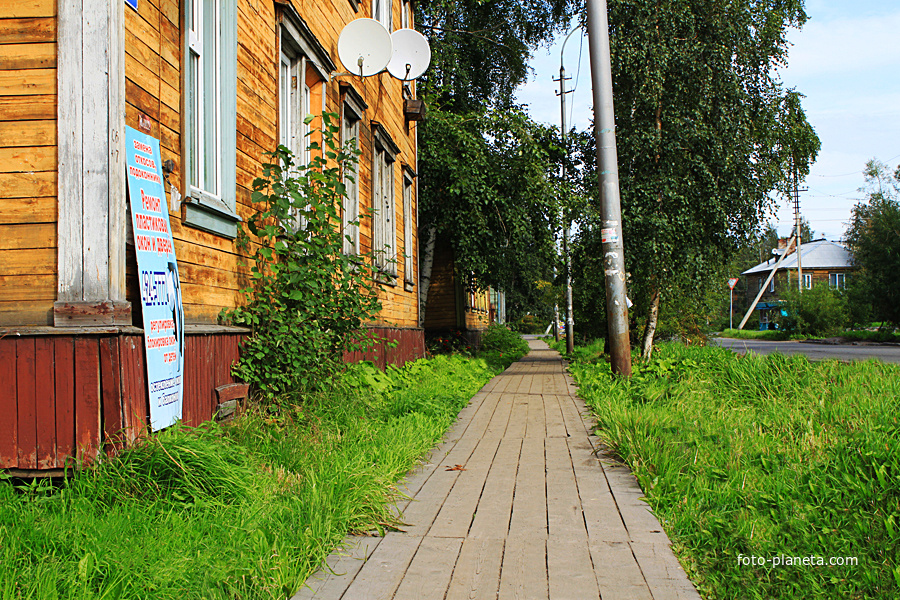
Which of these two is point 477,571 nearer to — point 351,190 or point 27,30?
point 27,30

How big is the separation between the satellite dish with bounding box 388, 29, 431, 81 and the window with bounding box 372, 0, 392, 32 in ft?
4.24

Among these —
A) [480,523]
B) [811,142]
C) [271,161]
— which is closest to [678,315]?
[811,142]

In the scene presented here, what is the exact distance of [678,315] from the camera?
63.6 feet

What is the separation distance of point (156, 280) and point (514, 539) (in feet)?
7.85

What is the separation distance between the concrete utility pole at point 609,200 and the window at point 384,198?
11.2 feet

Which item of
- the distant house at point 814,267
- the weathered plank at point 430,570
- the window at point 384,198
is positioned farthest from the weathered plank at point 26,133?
the distant house at point 814,267

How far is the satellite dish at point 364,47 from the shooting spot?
26.3ft

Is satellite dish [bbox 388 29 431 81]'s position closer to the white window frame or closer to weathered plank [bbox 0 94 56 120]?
the white window frame

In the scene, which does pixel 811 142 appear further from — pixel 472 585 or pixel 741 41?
pixel 472 585

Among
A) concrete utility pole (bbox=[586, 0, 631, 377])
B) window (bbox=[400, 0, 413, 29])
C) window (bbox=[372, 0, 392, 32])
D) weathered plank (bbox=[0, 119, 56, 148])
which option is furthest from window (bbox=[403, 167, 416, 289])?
weathered plank (bbox=[0, 119, 56, 148])

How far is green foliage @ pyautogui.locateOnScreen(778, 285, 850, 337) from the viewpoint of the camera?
1617 inches

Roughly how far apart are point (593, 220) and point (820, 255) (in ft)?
212

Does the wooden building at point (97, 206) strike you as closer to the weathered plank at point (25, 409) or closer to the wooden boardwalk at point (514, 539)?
the weathered plank at point (25, 409)

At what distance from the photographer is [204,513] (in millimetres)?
3111
